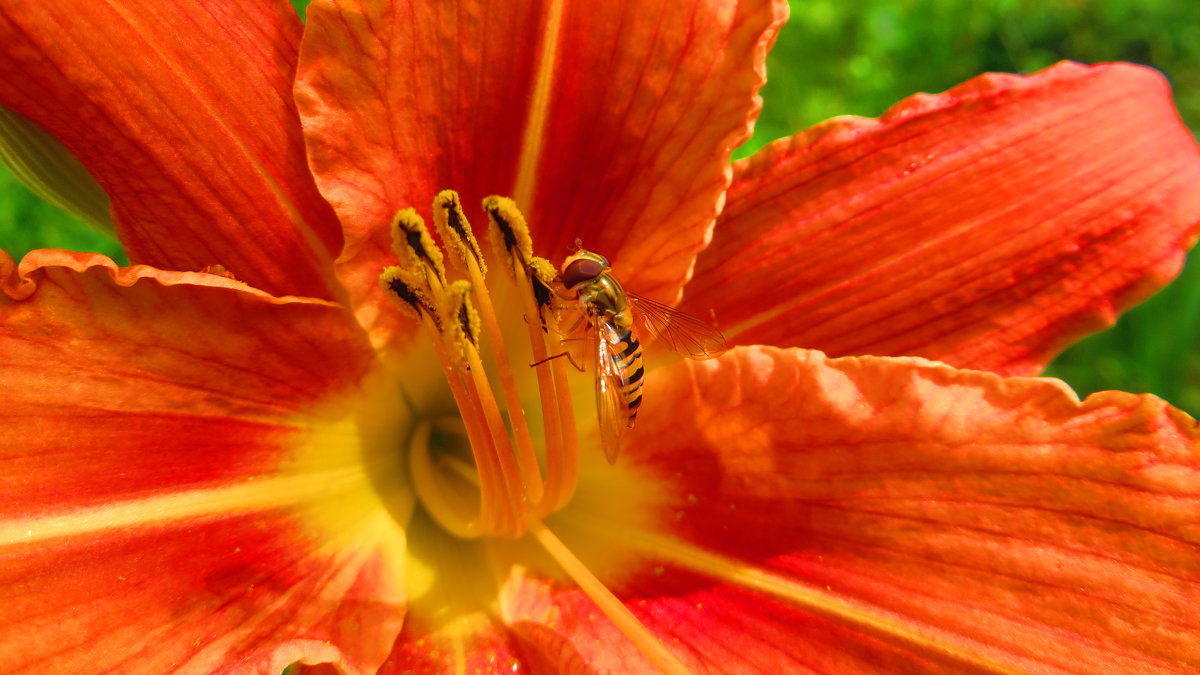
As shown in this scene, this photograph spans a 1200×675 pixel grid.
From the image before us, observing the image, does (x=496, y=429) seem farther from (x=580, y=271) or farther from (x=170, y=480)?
(x=170, y=480)

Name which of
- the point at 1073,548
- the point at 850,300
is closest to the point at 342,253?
the point at 850,300

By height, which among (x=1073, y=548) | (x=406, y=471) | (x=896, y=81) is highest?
(x=896, y=81)

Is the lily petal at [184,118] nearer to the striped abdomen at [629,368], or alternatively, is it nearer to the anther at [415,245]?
the anther at [415,245]

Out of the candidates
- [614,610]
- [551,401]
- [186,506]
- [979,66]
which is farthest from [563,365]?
[979,66]

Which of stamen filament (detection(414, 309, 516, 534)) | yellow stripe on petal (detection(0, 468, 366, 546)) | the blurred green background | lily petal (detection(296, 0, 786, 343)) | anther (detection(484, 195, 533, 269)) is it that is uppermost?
the blurred green background

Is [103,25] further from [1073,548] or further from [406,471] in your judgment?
[1073,548]

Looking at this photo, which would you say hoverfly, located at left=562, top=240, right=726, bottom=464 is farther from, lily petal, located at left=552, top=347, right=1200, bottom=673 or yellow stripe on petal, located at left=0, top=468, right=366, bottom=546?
yellow stripe on petal, located at left=0, top=468, right=366, bottom=546

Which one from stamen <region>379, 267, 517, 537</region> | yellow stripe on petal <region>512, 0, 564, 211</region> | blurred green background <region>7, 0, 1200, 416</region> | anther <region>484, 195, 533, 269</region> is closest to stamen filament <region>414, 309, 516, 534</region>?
stamen <region>379, 267, 517, 537</region>

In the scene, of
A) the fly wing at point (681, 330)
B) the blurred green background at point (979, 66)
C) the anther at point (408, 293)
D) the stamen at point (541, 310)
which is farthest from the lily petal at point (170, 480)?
the blurred green background at point (979, 66)
